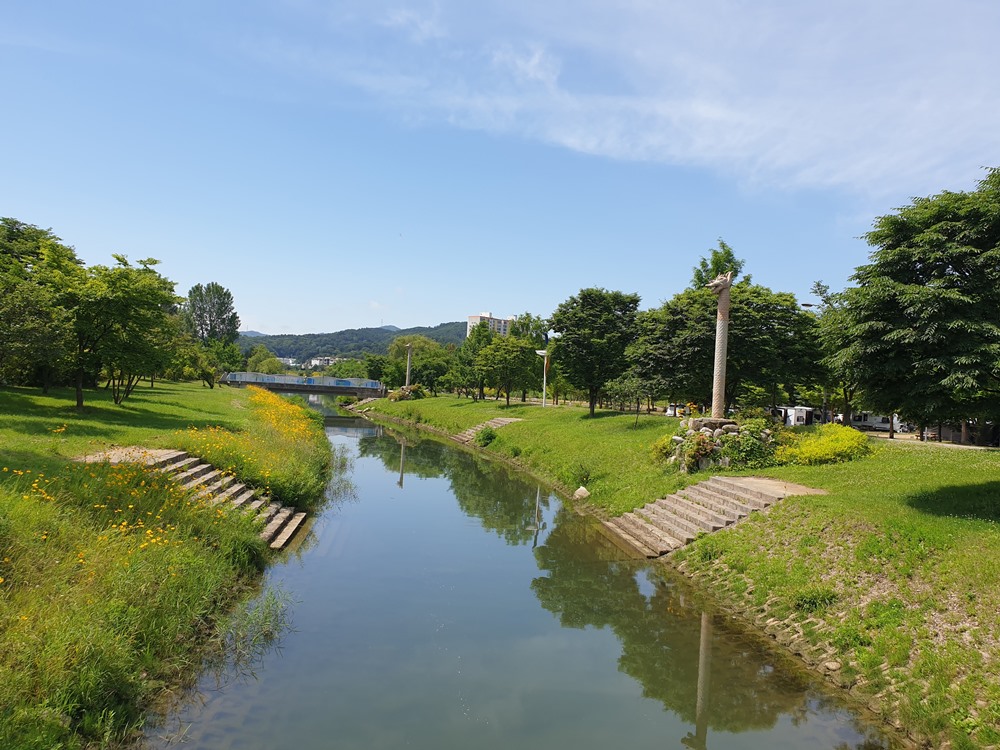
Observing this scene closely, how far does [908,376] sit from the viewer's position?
13250mm

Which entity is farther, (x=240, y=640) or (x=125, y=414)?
(x=125, y=414)

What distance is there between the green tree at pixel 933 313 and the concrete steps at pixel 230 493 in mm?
15651

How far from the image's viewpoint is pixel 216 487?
17000mm

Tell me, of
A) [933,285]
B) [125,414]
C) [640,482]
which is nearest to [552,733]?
[933,285]

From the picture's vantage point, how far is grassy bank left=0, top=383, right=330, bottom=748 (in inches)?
275

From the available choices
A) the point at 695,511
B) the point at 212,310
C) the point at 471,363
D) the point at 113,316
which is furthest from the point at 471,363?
the point at 212,310

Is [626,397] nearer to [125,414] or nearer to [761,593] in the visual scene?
[761,593]

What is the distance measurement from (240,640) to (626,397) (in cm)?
2827

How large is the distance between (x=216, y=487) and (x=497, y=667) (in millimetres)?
10513

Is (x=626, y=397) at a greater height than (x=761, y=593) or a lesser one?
greater

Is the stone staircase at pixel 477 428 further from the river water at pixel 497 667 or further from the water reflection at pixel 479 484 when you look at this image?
the river water at pixel 497 667

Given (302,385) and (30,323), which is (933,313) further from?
(302,385)

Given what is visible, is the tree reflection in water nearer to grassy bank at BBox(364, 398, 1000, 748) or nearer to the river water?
the river water

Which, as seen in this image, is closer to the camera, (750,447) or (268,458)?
(268,458)
